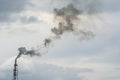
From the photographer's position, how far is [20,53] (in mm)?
139750

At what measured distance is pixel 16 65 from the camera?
456 feet

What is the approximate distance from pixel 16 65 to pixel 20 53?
3056 mm

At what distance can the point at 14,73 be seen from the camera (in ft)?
452

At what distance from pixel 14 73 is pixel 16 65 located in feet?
6.93

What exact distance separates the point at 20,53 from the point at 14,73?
5138 millimetres
